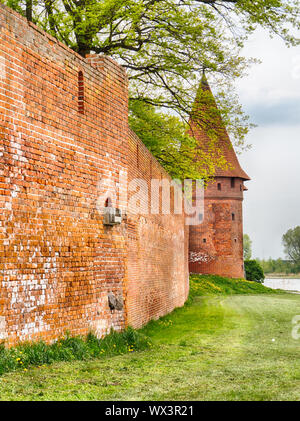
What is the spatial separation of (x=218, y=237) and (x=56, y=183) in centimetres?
3176

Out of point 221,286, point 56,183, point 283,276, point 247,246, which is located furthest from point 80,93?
point 247,246

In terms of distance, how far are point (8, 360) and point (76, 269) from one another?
2171 mm

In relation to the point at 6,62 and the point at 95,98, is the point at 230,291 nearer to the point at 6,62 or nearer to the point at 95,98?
the point at 95,98

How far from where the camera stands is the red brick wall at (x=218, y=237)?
38188 millimetres

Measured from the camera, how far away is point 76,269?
25.7 feet

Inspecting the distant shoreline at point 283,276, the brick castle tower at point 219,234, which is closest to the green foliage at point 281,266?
the distant shoreline at point 283,276

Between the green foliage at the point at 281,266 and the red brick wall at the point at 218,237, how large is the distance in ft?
194

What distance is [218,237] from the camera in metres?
38.5

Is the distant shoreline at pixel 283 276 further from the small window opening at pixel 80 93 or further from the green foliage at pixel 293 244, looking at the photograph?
the small window opening at pixel 80 93

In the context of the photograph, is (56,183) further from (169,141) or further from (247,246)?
(247,246)

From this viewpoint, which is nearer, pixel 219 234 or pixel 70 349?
pixel 70 349

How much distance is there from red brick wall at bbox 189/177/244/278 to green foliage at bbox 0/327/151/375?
95.5 feet

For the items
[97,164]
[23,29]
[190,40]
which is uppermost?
[190,40]

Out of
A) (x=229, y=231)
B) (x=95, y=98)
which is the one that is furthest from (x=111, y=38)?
(x=229, y=231)
